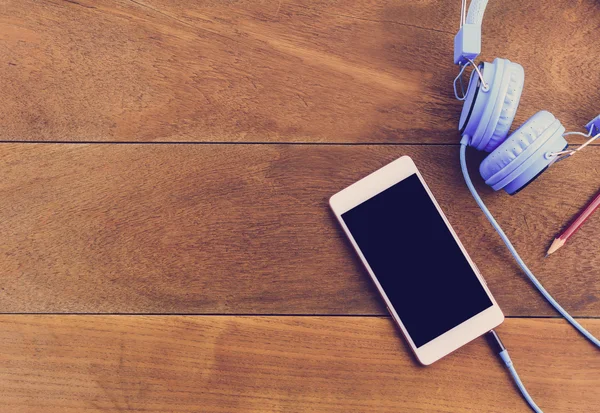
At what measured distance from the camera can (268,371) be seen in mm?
577

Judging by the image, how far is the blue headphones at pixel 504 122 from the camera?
0.50m

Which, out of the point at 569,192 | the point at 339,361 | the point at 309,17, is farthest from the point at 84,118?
the point at 569,192

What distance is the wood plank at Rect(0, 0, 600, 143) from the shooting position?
1.91 feet

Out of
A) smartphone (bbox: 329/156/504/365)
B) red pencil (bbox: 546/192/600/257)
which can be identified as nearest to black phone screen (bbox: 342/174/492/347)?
smartphone (bbox: 329/156/504/365)

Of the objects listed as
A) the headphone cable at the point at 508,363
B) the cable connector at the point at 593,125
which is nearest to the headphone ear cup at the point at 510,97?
the cable connector at the point at 593,125

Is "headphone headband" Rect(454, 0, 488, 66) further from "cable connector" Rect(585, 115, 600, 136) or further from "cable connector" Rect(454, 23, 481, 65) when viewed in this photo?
"cable connector" Rect(585, 115, 600, 136)

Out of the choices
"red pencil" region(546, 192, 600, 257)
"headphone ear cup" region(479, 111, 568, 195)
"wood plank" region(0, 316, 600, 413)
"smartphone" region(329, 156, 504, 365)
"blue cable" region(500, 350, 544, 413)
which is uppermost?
"headphone ear cup" region(479, 111, 568, 195)

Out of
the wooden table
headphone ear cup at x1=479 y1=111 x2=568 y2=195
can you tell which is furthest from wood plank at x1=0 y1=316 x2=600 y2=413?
headphone ear cup at x1=479 y1=111 x2=568 y2=195

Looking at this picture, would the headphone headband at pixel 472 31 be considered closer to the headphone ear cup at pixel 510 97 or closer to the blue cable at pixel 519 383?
the headphone ear cup at pixel 510 97

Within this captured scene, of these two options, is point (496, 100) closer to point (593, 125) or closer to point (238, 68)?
point (593, 125)

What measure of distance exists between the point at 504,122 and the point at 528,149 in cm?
4

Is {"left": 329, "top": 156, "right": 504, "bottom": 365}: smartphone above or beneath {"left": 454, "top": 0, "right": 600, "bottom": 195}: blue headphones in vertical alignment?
beneath

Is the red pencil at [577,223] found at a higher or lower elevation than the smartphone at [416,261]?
higher

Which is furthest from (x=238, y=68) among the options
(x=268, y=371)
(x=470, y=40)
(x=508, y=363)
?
(x=508, y=363)
